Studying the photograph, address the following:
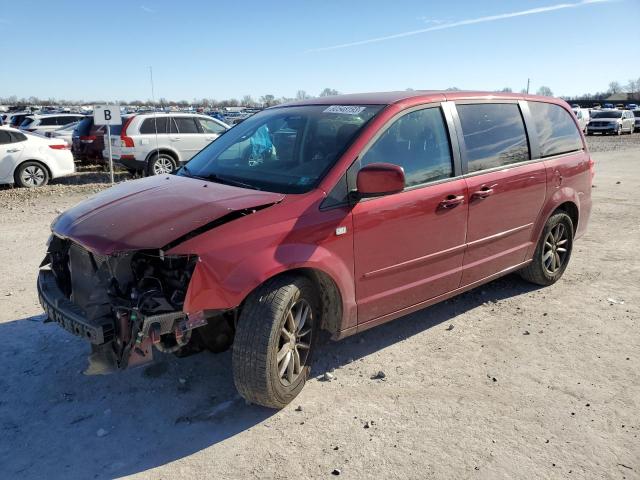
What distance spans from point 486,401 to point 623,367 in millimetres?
1222

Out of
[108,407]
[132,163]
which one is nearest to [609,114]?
[132,163]

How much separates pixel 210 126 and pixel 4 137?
4.96m

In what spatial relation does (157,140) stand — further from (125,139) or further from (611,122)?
(611,122)

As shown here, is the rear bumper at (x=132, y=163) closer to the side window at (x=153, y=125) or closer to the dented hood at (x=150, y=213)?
the side window at (x=153, y=125)

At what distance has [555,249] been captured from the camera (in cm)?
547

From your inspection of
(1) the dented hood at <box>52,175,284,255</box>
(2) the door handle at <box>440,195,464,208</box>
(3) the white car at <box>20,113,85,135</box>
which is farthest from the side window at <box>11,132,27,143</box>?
(2) the door handle at <box>440,195,464,208</box>

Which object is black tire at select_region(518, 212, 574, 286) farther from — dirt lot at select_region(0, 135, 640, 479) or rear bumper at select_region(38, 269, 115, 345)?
rear bumper at select_region(38, 269, 115, 345)

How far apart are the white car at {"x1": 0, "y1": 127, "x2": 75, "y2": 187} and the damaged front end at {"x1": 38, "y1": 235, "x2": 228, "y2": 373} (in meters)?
10.2

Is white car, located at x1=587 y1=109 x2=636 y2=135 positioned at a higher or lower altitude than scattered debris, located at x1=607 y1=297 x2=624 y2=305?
higher

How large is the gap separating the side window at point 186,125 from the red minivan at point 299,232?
10030 mm

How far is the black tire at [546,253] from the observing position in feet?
17.2

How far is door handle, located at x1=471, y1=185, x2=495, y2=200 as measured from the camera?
4254mm

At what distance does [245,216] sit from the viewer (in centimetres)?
314

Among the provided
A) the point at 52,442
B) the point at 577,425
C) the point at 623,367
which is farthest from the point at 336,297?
the point at 623,367
